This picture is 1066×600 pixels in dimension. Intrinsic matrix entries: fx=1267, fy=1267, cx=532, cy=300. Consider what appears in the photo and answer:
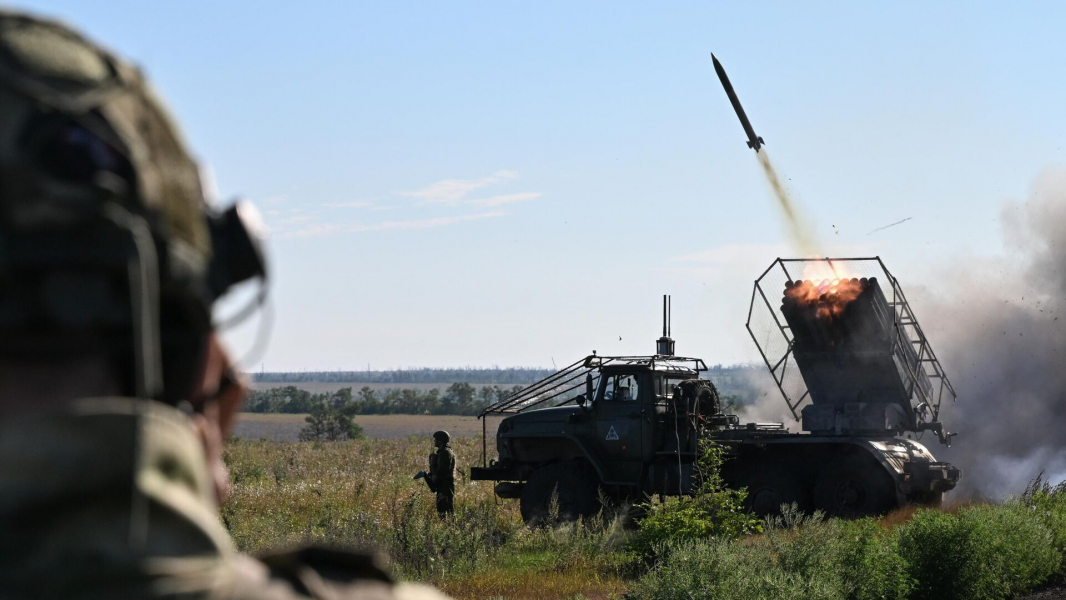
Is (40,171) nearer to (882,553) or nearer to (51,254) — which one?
(51,254)

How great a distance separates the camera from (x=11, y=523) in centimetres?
93

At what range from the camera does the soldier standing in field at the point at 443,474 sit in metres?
18.5

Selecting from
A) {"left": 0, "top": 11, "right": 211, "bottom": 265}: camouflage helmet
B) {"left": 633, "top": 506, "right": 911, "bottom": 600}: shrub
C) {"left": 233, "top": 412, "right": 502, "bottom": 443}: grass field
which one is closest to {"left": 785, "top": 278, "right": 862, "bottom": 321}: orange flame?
{"left": 633, "top": 506, "right": 911, "bottom": 600}: shrub

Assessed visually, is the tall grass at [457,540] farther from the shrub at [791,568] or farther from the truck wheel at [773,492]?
the truck wheel at [773,492]

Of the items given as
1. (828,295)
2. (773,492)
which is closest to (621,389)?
(773,492)

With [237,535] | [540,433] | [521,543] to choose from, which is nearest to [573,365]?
[540,433]

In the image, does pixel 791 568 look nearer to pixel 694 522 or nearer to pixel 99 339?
pixel 694 522

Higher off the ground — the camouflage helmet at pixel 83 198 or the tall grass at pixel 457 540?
the camouflage helmet at pixel 83 198

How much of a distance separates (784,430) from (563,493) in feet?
11.5

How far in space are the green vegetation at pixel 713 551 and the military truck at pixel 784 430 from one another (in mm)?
719

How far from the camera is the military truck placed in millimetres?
17766

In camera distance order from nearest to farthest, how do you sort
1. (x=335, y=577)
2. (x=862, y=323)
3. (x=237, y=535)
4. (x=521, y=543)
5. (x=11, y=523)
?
1. (x=11, y=523)
2. (x=335, y=577)
3. (x=237, y=535)
4. (x=521, y=543)
5. (x=862, y=323)

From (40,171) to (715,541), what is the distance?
39.6 feet

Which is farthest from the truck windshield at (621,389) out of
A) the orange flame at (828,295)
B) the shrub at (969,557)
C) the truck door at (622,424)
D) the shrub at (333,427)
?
the shrub at (333,427)
